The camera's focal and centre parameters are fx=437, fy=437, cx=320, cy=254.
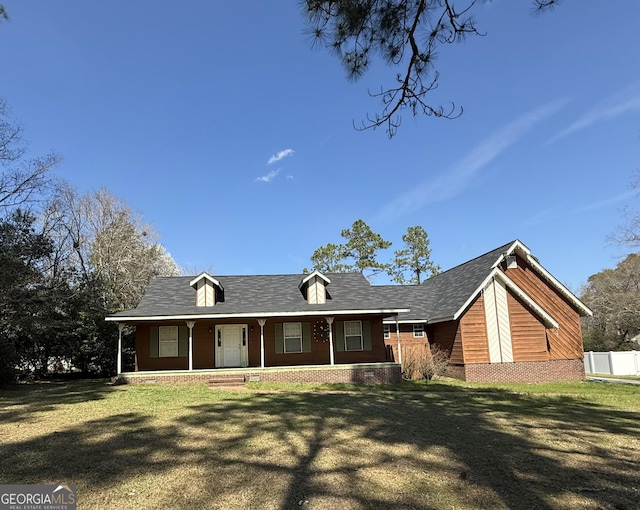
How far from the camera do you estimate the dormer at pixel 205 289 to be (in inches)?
786

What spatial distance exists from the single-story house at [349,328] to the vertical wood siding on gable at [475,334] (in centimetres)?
4

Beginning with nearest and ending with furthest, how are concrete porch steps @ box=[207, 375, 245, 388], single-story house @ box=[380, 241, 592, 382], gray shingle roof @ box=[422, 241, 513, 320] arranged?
concrete porch steps @ box=[207, 375, 245, 388] < single-story house @ box=[380, 241, 592, 382] < gray shingle roof @ box=[422, 241, 513, 320]

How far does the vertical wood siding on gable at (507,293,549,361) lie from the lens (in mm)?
19547

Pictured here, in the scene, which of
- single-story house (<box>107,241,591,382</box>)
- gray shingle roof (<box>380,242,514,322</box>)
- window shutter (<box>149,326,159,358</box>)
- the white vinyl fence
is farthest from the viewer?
the white vinyl fence

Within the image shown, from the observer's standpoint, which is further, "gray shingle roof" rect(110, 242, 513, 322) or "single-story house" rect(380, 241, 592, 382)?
"single-story house" rect(380, 241, 592, 382)

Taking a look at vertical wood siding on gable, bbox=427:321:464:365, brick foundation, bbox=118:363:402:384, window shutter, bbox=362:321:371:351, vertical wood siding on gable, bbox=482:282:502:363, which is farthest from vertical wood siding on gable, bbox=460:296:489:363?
window shutter, bbox=362:321:371:351

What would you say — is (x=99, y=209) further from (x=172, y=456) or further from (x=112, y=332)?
(x=172, y=456)

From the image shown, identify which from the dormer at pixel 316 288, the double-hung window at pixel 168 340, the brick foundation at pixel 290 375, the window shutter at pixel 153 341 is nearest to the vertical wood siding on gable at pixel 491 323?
the brick foundation at pixel 290 375

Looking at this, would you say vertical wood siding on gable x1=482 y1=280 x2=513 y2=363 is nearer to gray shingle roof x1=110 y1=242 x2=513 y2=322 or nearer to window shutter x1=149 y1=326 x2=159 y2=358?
gray shingle roof x1=110 y1=242 x2=513 y2=322

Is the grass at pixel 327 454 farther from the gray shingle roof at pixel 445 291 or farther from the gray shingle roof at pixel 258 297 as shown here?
the gray shingle roof at pixel 445 291

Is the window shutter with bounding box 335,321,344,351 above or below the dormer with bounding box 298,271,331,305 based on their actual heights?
below

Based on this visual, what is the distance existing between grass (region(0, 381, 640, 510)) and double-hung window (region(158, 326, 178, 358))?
335 inches

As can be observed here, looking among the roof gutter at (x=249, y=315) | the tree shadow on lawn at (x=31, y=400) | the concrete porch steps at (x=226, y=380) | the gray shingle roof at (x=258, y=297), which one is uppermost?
the gray shingle roof at (x=258, y=297)

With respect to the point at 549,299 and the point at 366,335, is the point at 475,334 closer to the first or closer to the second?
the point at 549,299
